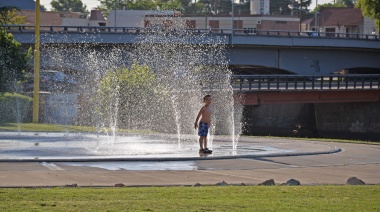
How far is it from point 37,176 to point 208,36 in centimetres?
5674

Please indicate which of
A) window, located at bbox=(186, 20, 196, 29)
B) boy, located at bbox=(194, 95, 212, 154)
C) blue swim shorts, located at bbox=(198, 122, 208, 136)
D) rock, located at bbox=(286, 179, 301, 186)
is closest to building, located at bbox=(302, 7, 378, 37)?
window, located at bbox=(186, 20, 196, 29)

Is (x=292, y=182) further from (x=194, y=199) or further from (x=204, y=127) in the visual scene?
(x=204, y=127)

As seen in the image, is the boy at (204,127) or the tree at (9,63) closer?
the boy at (204,127)

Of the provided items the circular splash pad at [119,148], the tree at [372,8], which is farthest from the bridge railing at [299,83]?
the circular splash pad at [119,148]

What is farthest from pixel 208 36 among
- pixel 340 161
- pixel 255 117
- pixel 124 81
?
pixel 340 161

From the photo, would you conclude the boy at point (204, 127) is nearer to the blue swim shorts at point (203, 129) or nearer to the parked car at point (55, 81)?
the blue swim shorts at point (203, 129)

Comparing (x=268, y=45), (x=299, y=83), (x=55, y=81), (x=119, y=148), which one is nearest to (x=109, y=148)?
(x=119, y=148)

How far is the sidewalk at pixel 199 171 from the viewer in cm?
1648

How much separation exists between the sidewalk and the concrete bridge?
4447 centimetres

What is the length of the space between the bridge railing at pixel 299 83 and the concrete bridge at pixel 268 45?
928 centimetres

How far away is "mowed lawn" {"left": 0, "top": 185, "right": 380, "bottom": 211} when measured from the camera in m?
12.8

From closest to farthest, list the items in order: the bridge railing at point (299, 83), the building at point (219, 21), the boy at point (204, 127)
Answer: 1. the boy at point (204, 127)
2. the bridge railing at point (299, 83)
3. the building at point (219, 21)

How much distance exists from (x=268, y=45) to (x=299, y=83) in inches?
572

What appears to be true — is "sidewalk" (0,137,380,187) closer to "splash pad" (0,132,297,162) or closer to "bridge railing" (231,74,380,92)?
"splash pad" (0,132,297,162)
